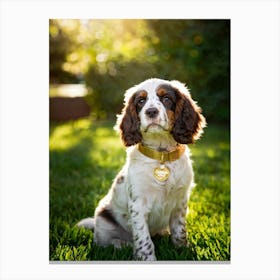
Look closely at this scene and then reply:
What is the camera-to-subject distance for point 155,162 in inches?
140

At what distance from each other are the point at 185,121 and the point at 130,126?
1.33 ft

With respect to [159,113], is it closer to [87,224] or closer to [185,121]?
[185,121]

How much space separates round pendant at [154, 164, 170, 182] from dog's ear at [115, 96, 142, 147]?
27 cm

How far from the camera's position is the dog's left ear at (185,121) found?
361 centimetres

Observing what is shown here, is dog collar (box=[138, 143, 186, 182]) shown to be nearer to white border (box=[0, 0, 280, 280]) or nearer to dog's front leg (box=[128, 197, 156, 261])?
dog's front leg (box=[128, 197, 156, 261])

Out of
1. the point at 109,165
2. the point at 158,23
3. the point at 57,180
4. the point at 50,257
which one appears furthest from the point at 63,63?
the point at 50,257

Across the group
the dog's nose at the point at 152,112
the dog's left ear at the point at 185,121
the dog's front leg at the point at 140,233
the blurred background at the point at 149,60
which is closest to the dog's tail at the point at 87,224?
the dog's front leg at the point at 140,233

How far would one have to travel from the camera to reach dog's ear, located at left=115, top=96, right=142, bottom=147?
143 inches
